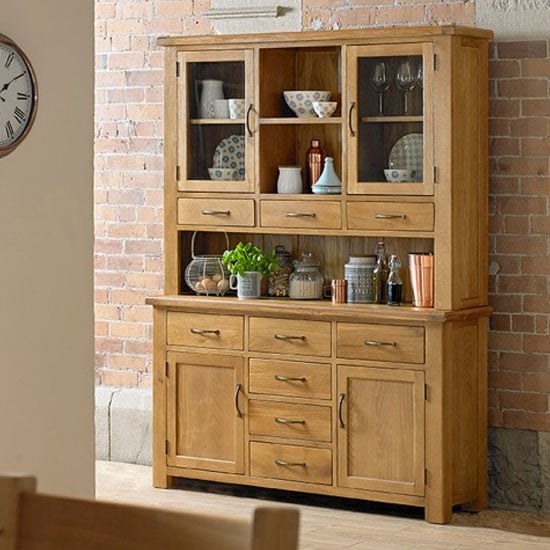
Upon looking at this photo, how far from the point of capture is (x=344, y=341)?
5281 mm

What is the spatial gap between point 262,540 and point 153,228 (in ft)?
15.4

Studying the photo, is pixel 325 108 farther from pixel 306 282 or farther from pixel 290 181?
pixel 306 282

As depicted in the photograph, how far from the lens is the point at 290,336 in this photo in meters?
5.39

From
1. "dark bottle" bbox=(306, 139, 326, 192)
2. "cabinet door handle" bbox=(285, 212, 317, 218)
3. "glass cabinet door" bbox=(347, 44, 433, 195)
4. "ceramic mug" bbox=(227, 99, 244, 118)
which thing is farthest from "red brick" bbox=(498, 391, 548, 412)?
"ceramic mug" bbox=(227, 99, 244, 118)

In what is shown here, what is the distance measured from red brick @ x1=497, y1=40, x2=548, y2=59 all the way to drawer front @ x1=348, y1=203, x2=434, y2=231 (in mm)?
740

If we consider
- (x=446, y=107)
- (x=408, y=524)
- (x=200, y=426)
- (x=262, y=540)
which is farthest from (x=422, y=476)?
(x=262, y=540)

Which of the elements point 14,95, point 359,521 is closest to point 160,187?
point 359,521

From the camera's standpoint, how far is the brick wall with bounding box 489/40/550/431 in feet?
17.5

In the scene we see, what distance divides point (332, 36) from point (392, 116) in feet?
1.43

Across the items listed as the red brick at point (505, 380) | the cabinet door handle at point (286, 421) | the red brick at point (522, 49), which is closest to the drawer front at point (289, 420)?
the cabinet door handle at point (286, 421)

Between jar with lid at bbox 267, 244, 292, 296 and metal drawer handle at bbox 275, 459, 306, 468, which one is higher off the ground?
jar with lid at bbox 267, 244, 292, 296

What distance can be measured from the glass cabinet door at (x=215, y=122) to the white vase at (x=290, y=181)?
13 cm

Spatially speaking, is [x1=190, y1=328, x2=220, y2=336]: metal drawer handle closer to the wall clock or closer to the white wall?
the white wall

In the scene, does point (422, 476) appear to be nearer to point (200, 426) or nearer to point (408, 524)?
point (408, 524)
